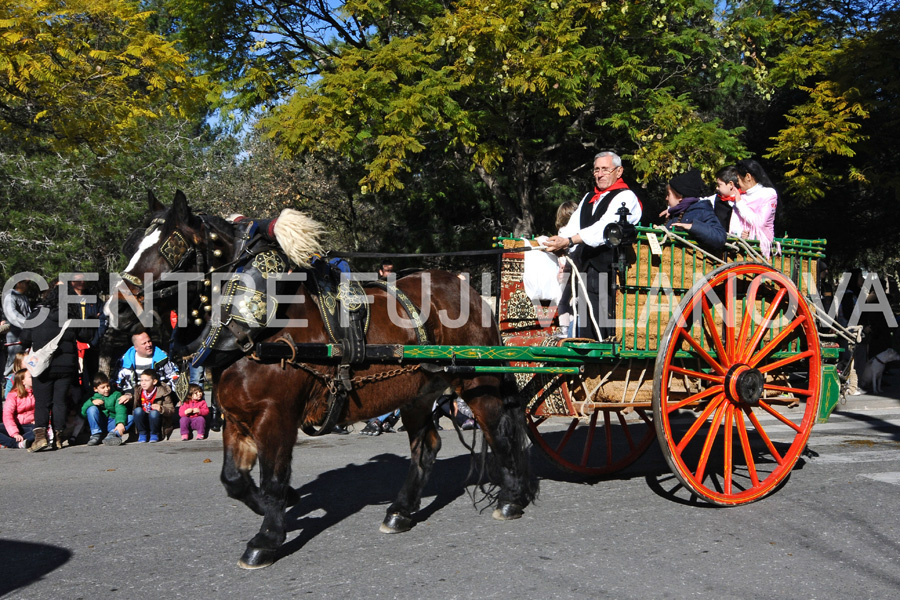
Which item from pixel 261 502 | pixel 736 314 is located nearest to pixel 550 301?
pixel 736 314

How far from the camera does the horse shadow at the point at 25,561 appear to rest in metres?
4.48

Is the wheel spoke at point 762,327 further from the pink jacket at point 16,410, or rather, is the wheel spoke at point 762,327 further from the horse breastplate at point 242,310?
the pink jacket at point 16,410

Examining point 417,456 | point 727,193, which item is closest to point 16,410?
point 417,456

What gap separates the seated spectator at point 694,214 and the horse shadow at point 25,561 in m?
4.57

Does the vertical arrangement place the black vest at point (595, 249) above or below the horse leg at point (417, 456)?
above

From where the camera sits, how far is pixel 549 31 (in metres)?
13.2

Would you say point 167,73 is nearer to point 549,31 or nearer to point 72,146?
point 72,146

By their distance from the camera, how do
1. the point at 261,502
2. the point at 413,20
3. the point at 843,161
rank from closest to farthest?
the point at 261,502 → the point at 413,20 → the point at 843,161

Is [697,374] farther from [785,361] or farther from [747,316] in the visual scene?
[785,361]

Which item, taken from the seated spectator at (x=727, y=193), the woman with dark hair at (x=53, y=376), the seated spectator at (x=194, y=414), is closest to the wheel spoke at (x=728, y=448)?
the seated spectator at (x=727, y=193)

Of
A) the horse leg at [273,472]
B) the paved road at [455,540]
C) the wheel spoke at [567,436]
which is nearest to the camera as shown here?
the paved road at [455,540]

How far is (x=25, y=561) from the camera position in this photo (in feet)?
15.9

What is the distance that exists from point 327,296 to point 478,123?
9390mm

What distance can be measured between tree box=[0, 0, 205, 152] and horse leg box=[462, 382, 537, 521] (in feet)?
26.6
